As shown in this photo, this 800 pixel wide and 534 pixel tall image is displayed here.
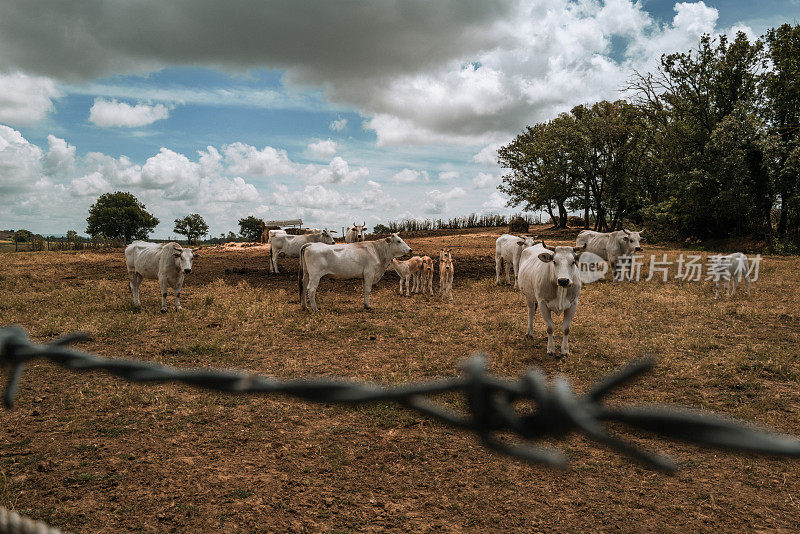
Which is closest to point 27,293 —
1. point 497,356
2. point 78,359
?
point 497,356

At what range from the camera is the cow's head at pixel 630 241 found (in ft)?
49.8

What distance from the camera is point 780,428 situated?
15.6 ft

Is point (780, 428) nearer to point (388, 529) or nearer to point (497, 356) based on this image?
point (497, 356)

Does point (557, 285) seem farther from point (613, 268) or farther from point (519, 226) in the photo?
point (519, 226)

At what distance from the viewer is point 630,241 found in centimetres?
1533

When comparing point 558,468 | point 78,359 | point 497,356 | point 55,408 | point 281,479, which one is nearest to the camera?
point 558,468

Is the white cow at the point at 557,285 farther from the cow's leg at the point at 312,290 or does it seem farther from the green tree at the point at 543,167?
the green tree at the point at 543,167

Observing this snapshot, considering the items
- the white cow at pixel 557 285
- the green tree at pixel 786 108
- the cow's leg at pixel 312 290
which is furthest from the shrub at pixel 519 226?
the white cow at pixel 557 285

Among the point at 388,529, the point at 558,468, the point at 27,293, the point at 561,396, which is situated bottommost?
the point at 388,529

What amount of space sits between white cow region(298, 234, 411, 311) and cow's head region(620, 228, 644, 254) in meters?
8.78

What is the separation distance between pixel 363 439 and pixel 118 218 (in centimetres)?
7052

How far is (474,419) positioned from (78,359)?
1.28 meters

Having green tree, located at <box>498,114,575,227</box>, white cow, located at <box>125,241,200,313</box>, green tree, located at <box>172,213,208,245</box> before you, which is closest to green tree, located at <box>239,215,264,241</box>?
green tree, located at <box>172,213,208,245</box>

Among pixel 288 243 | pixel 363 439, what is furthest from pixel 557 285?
pixel 288 243
